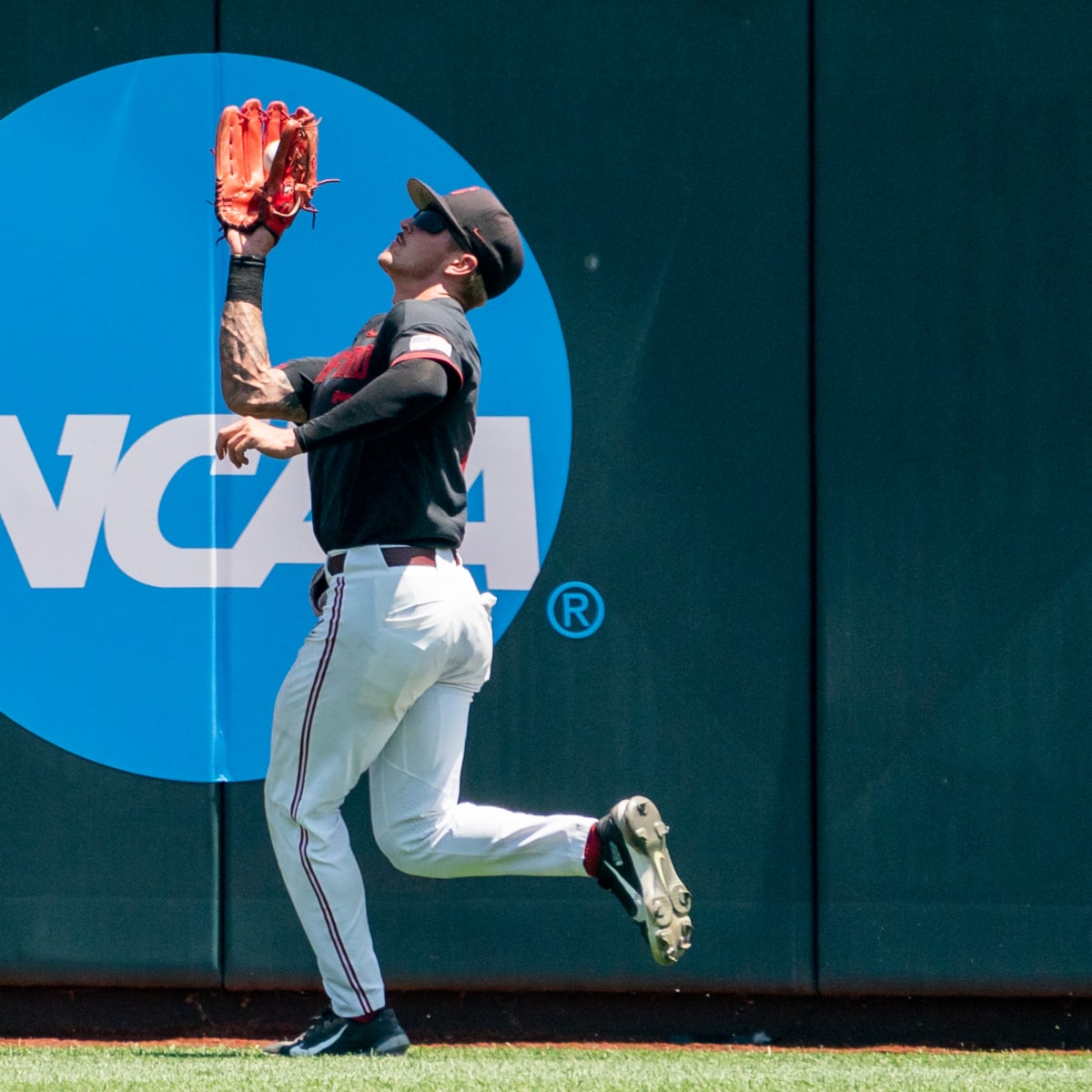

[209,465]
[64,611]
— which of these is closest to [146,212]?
[209,465]

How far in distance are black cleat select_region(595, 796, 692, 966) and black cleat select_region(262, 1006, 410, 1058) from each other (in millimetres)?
557

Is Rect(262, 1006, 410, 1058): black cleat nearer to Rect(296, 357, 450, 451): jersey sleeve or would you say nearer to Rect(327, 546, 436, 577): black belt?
Rect(327, 546, 436, 577): black belt

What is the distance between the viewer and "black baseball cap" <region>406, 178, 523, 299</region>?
10.7 feet

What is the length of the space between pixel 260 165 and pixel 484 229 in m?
0.52

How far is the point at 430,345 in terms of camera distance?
298 centimetres

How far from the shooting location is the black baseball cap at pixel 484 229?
3252 millimetres

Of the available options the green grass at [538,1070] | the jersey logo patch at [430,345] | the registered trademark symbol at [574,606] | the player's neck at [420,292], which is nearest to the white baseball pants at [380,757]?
the green grass at [538,1070]

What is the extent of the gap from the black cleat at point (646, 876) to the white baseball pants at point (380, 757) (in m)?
0.07

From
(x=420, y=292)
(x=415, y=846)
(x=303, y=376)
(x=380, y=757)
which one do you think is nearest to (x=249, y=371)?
(x=303, y=376)

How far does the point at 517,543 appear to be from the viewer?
12.8ft

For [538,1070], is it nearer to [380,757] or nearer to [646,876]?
[646,876]

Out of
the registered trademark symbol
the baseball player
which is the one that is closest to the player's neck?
the baseball player

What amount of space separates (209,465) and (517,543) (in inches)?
32.2

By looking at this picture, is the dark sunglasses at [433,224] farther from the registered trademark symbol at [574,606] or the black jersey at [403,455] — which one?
the registered trademark symbol at [574,606]
